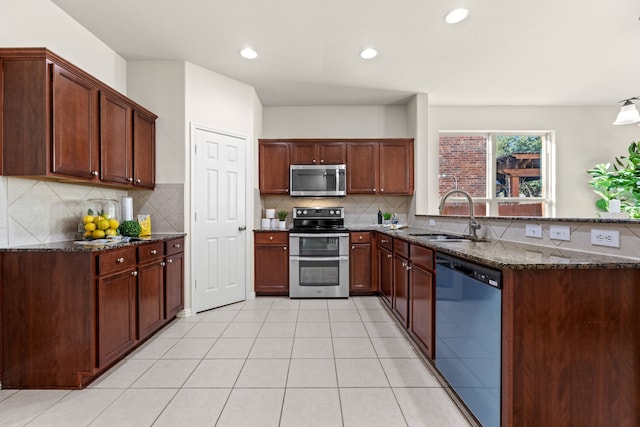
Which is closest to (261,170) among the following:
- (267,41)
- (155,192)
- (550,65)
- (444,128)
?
(155,192)

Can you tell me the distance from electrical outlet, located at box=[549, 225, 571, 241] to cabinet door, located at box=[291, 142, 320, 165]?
304 centimetres

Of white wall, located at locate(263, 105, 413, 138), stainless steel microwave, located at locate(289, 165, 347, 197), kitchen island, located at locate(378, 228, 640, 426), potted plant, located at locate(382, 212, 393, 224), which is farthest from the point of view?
white wall, located at locate(263, 105, 413, 138)

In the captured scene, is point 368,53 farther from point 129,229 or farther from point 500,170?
point 500,170

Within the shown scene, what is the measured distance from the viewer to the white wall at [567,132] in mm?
4793

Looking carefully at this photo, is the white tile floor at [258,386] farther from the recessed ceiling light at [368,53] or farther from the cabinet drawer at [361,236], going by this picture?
the recessed ceiling light at [368,53]

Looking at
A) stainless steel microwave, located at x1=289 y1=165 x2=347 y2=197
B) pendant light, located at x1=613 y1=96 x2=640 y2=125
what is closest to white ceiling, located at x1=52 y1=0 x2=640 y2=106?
pendant light, located at x1=613 y1=96 x2=640 y2=125

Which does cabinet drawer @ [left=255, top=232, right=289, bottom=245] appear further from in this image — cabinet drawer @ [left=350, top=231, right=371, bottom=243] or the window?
the window

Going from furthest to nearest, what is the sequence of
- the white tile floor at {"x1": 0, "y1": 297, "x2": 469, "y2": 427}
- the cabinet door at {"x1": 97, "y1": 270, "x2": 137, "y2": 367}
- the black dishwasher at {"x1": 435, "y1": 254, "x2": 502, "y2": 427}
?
the cabinet door at {"x1": 97, "y1": 270, "x2": 137, "y2": 367} → the white tile floor at {"x1": 0, "y1": 297, "x2": 469, "y2": 427} → the black dishwasher at {"x1": 435, "y1": 254, "x2": 502, "y2": 427}

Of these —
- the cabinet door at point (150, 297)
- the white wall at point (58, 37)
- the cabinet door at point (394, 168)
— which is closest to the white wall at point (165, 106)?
the white wall at point (58, 37)

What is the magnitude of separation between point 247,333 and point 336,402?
4.22 feet

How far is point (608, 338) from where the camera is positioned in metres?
1.30

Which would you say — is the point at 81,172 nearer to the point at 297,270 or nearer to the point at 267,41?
the point at 267,41

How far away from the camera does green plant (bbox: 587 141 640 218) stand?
3338 mm

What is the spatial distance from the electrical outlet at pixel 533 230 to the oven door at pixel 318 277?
2.24m
